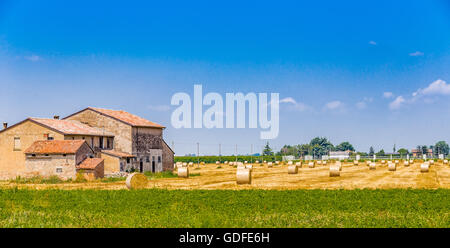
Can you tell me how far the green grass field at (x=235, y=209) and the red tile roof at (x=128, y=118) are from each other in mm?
28233

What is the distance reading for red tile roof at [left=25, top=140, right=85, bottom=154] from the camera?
48.6 meters

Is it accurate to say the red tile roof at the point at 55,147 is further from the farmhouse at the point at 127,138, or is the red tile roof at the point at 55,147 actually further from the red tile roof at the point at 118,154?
the farmhouse at the point at 127,138

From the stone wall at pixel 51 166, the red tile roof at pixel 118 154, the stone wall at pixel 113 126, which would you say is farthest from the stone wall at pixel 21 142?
the stone wall at pixel 113 126

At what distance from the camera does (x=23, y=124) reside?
174ft

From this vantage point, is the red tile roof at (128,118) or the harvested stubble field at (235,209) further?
the red tile roof at (128,118)

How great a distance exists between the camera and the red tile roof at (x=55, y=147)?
48594mm

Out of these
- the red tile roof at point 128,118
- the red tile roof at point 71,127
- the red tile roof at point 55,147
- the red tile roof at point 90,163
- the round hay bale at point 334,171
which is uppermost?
the red tile roof at point 128,118

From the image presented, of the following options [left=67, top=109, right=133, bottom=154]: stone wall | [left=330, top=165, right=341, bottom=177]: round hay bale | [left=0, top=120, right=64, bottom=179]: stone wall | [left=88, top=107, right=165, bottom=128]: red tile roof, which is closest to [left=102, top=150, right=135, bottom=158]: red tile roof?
[left=67, top=109, right=133, bottom=154]: stone wall

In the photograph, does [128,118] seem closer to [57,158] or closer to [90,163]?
[90,163]

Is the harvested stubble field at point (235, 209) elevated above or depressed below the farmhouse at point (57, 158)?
below
